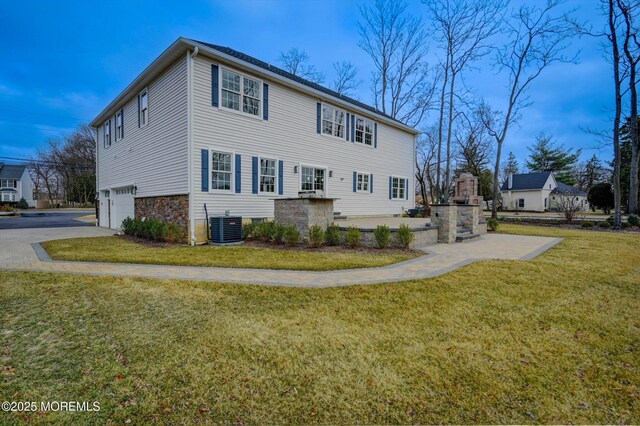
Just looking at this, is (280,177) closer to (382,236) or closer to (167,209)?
(167,209)

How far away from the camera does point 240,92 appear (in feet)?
34.3

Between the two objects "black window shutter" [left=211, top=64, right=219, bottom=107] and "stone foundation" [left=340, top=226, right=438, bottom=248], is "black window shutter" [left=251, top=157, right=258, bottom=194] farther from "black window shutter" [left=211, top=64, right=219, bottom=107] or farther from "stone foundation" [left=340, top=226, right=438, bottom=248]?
"stone foundation" [left=340, top=226, right=438, bottom=248]

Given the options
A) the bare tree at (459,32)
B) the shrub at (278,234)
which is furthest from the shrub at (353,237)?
the bare tree at (459,32)

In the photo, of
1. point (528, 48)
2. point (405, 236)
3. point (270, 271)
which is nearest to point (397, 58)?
point (528, 48)

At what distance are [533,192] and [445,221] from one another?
37994 mm

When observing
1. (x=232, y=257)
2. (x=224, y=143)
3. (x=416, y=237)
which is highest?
(x=224, y=143)

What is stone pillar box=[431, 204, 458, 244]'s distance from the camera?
9594 millimetres

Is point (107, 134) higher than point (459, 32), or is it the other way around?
point (459, 32)

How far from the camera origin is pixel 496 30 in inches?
789

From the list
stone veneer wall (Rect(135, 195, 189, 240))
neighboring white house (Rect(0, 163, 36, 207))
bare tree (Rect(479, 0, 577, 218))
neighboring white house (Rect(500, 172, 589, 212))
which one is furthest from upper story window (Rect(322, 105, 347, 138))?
neighboring white house (Rect(0, 163, 36, 207))

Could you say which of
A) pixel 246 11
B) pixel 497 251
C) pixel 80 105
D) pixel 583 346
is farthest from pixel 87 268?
pixel 80 105

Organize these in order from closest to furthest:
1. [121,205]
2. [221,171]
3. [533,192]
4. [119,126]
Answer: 1. [221,171]
2. [119,126]
3. [121,205]
4. [533,192]

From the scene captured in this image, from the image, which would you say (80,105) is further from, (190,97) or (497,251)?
(497,251)

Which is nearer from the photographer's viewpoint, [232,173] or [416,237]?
[416,237]
